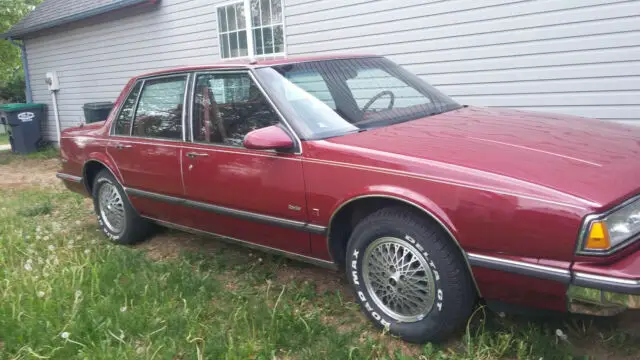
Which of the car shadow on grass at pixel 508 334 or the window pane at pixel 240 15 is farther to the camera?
the window pane at pixel 240 15

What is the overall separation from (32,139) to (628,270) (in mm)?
14027

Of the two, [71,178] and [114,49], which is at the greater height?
[114,49]

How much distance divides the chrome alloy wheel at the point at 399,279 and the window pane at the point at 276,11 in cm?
617

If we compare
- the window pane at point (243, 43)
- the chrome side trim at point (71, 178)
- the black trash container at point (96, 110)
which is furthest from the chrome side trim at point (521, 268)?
the black trash container at point (96, 110)

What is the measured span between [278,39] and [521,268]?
6787 millimetres

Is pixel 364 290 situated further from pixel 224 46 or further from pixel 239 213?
pixel 224 46

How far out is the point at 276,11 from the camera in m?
8.45

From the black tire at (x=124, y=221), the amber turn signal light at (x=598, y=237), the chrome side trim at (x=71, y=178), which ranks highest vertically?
the amber turn signal light at (x=598, y=237)

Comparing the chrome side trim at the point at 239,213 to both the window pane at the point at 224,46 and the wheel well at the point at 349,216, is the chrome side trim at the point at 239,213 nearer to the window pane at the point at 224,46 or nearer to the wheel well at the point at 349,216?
the wheel well at the point at 349,216

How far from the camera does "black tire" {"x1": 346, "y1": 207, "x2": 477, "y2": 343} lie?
8.85ft

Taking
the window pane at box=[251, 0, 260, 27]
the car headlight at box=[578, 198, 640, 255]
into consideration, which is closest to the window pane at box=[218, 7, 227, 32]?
the window pane at box=[251, 0, 260, 27]

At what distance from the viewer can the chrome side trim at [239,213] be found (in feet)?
10.7

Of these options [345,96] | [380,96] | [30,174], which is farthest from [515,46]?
[30,174]

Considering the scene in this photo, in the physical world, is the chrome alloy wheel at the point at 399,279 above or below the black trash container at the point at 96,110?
below
